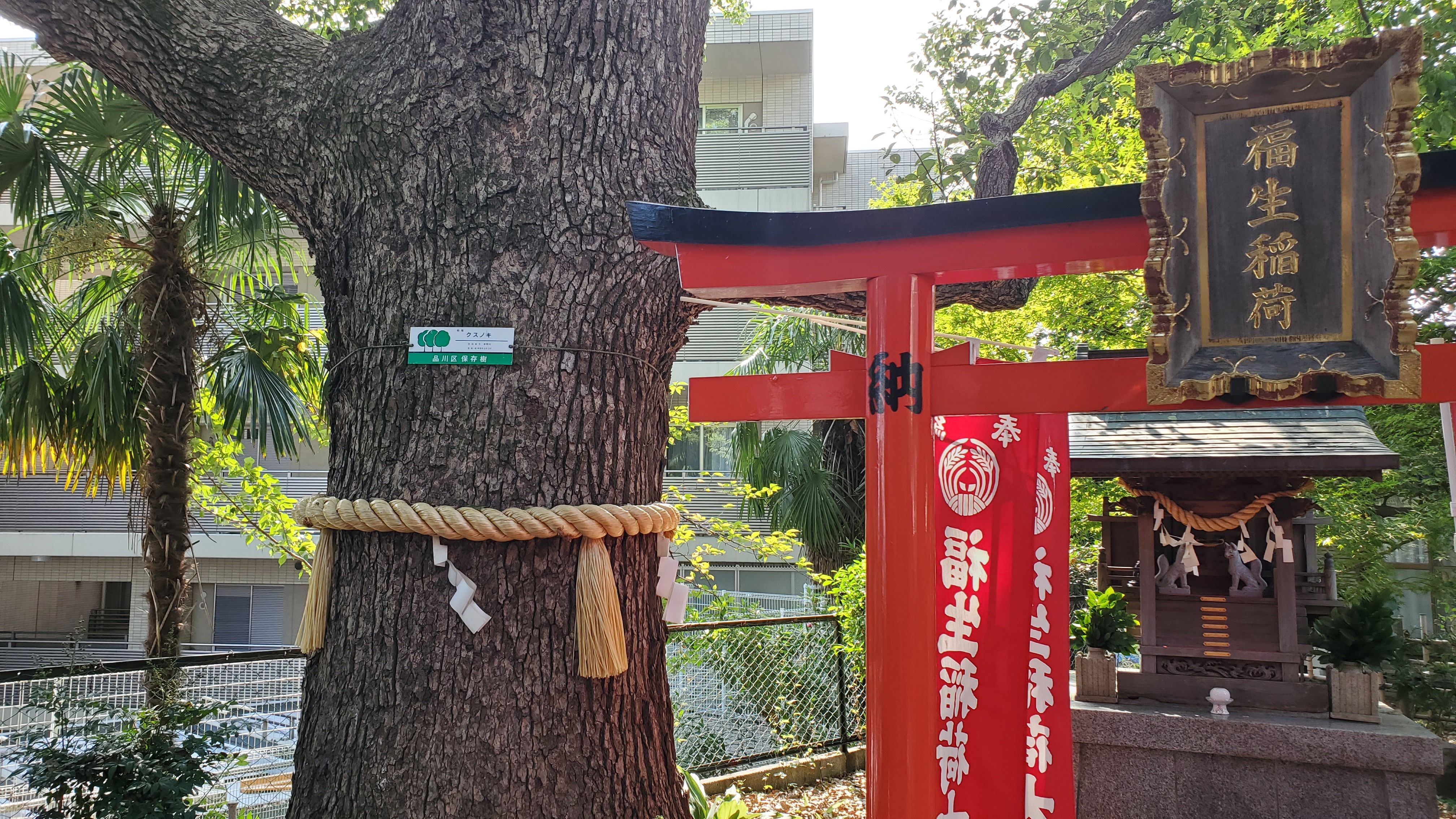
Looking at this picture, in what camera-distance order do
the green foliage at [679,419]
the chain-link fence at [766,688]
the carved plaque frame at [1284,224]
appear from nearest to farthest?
the carved plaque frame at [1284,224], the chain-link fence at [766,688], the green foliage at [679,419]

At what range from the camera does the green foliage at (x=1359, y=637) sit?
5227 millimetres

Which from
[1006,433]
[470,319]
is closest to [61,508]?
[470,319]

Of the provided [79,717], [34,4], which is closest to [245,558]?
[79,717]

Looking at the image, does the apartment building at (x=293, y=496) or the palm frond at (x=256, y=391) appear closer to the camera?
the palm frond at (x=256, y=391)

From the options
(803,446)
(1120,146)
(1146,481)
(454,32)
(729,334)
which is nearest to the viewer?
(454,32)

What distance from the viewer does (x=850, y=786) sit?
252 inches

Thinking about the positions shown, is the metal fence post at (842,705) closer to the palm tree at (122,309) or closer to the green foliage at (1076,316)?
the green foliage at (1076,316)

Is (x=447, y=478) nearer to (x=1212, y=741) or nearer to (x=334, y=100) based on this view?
(x=334, y=100)

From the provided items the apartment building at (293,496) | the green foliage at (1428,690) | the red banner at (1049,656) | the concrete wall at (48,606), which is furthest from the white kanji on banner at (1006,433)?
the concrete wall at (48,606)

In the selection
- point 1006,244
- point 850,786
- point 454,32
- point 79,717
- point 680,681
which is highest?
point 454,32

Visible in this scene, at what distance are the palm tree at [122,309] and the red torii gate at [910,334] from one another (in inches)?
184

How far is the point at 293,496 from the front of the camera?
14.0 metres

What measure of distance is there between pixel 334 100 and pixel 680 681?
5.01 metres

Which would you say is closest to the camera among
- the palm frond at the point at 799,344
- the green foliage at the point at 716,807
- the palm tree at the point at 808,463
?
the green foliage at the point at 716,807
